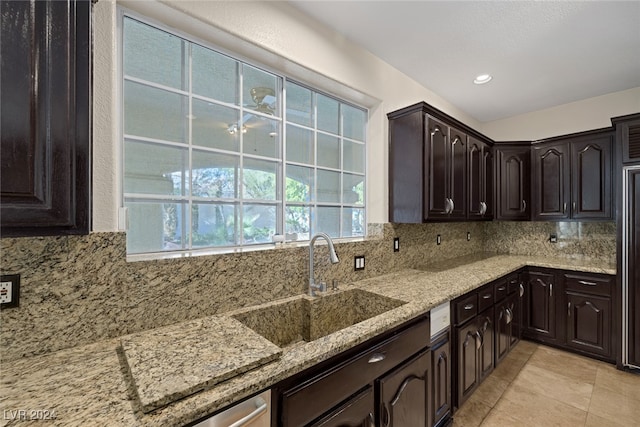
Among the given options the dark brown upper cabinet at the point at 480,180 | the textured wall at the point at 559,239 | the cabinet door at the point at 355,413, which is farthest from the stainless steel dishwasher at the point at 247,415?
the textured wall at the point at 559,239

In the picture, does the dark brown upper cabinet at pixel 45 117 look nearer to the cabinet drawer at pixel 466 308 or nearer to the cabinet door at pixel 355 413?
the cabinet door at pixel 355 413

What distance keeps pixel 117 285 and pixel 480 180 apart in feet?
10.2

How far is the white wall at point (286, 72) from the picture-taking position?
1.08 m

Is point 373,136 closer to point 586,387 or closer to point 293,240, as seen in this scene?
point 293,240

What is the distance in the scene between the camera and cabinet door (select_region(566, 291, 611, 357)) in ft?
8.08

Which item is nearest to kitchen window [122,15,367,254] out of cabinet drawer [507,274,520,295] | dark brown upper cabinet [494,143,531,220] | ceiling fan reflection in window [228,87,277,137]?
ceiling fan reflection in window [228,87,277,137]

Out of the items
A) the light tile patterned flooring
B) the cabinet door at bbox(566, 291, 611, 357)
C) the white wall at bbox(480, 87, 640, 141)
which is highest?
the white wall at bbox(480, 87, 640, 141)

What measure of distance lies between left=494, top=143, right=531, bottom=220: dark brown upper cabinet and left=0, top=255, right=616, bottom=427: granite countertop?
2638 millimetres

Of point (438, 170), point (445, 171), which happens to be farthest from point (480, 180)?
point (438, 170)

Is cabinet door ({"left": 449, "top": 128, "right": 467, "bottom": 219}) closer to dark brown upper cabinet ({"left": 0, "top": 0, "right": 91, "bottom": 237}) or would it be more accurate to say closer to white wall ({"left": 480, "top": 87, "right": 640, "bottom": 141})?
white wall ({"left": 480, "top": 87, "right": 640, "bottom": 141})

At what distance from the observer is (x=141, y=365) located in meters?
0.84

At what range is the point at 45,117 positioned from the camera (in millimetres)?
679

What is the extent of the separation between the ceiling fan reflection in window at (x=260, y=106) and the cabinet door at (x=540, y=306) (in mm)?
3131

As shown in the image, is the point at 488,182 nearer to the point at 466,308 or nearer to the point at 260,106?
the point at 466,308
